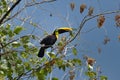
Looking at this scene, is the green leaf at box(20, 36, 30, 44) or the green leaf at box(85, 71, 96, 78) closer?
the green leaf at box(85, 71, 96, 78)

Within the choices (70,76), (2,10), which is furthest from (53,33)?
(70,76)

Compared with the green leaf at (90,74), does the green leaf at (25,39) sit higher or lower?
Result: higher

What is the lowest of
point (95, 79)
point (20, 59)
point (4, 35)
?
point (95, 79)

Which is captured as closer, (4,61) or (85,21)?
(85,21)

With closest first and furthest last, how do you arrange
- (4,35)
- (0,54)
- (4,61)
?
(0,54) < (4,61) < (4,35)

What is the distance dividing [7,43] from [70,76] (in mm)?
946

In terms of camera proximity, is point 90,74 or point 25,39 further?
point 25,39

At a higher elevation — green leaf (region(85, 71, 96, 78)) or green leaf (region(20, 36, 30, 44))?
green leaf (region(20, 36, 30, 44))

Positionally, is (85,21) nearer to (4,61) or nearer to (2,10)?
(4,61)

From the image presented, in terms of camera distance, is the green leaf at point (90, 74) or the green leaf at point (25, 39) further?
the green leaf at point (25, 39)

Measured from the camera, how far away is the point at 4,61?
5113 millimetres

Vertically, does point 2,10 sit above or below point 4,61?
above

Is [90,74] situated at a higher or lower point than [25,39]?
lower

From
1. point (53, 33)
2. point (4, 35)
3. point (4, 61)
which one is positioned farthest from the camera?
point (53, 33)
